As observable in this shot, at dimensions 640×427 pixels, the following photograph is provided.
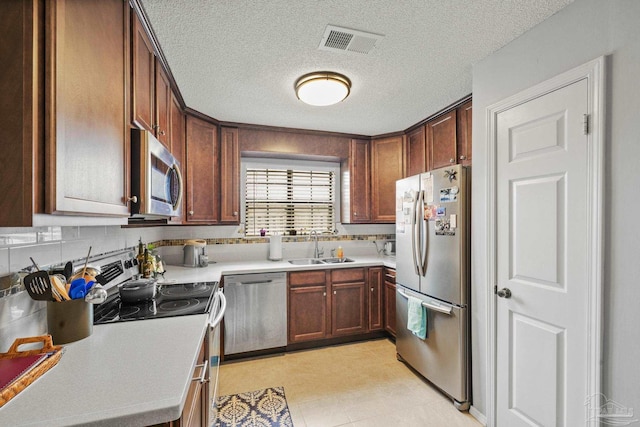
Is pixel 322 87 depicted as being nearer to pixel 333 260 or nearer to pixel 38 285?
pixel 38 285

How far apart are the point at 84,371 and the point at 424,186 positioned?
7.28 feet

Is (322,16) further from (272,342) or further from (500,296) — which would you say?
(272,342)

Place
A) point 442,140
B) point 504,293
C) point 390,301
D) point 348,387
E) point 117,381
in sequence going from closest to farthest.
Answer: point 117,381 → point 504,293 → point 348,387 → point 442,140 → point 390,301

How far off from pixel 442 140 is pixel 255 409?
269 cm

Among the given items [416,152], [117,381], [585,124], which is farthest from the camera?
[416,152]

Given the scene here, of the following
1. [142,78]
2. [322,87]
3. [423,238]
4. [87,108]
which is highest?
[322,87]

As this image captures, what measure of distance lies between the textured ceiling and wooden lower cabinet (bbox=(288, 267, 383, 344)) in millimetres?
1648

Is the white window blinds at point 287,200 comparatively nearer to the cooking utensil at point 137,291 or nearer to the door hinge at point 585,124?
the cooking utensil at point 137,291

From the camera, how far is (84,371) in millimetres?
909

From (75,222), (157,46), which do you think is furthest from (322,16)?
(75,222)

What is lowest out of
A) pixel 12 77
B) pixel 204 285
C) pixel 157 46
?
pixel 204 285

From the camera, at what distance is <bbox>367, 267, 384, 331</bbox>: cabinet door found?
3102 millimetres

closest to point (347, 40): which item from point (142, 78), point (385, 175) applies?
point (142, 78)

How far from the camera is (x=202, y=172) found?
280cm
